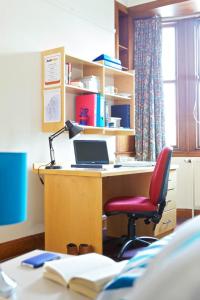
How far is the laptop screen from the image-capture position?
10.6ft

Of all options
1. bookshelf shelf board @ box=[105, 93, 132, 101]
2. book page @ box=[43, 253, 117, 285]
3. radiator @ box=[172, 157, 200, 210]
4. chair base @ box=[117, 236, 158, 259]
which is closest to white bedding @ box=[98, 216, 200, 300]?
book page @ box=[43, 253, 117, 285]

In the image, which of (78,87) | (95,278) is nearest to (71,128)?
(78,87)

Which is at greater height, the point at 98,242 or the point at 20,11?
the point at 20,11

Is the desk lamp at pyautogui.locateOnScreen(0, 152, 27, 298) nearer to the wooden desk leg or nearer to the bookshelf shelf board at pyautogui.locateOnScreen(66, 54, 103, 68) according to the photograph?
the wooden desk leg

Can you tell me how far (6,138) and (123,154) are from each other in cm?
180

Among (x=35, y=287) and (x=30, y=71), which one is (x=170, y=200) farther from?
(x=35, y=287)

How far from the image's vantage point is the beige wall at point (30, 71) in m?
2.99

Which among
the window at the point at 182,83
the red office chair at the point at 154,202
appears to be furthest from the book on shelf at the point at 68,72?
the window at the point at 182,83

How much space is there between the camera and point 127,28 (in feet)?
15.2

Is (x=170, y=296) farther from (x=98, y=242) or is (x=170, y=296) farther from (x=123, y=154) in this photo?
(x=123, y=154)

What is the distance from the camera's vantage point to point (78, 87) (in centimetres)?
335

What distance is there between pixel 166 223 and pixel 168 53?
238cm

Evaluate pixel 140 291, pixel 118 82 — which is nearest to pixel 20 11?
pixel 118 82

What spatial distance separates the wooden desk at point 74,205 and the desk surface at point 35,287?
131cm
